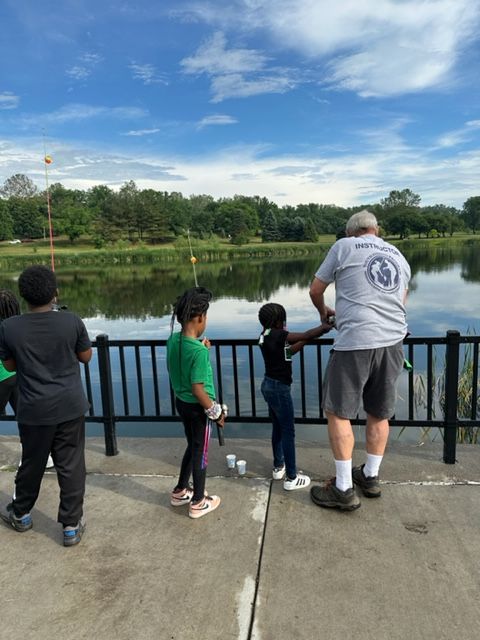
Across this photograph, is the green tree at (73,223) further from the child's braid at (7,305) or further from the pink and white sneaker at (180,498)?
the pink and white sneaker at (180,498)

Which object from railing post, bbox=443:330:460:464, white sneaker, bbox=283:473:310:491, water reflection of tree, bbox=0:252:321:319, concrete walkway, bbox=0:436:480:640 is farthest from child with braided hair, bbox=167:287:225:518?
water reflection of tree, bbox=0:252:321:319

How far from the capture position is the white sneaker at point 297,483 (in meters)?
3.38

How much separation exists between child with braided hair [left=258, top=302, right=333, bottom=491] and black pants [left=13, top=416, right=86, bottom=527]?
125cm

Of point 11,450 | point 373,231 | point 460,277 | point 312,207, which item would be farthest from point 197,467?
point 312,207

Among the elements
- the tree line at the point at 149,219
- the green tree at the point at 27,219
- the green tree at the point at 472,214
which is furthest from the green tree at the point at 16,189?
the green tree at the point at 472,214

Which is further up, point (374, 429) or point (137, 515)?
point (374, 429)

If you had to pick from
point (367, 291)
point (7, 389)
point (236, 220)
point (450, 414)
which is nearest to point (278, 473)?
point (450, 414)

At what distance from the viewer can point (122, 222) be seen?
81438 mm

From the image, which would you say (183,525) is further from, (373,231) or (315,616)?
(373,231)

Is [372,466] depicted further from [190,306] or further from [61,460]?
[61,460]

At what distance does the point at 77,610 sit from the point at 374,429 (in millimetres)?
2081

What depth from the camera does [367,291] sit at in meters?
3.00

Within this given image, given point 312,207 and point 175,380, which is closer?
point 175,380

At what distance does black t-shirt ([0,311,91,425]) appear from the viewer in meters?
2.72
